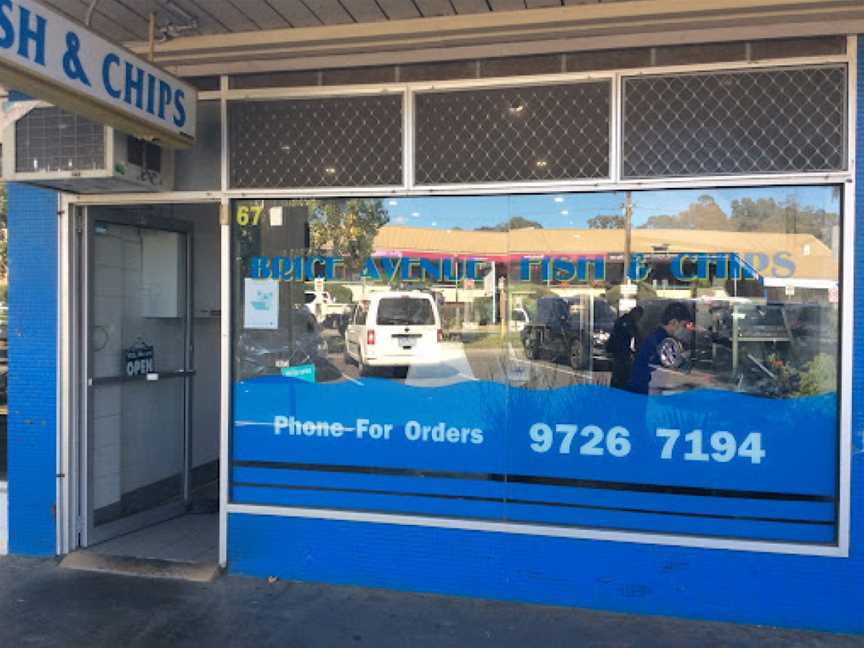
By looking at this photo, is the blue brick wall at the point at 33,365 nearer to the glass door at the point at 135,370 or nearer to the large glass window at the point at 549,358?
the glass door at the point at 135,370

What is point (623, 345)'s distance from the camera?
4539mm

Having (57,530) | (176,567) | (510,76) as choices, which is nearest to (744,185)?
(510,76)

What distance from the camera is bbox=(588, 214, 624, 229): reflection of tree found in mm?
4523

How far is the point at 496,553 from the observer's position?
4652 millimetres

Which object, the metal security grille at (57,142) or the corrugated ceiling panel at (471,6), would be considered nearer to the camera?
the corrugated ceiling panel at (471,6)

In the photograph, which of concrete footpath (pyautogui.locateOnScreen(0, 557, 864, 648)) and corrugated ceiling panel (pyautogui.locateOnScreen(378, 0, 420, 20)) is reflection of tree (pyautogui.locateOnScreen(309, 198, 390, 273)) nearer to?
corrugated ceiling panel (pyautogui.locateOnScreen(378, 0, 420, 20))

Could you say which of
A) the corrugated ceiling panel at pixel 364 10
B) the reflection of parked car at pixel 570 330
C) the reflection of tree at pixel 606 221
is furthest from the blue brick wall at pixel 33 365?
the reflection of tree at pixel 606 221

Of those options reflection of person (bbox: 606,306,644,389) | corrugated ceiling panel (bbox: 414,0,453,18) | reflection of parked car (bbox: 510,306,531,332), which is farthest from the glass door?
reflection of person (bbox: 606,306,644,389)

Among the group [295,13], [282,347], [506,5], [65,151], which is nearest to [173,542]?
[282,347]

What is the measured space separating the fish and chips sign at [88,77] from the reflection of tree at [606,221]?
2.56 m

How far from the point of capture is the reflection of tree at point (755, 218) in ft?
14.0

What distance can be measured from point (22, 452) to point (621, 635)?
14.0 feet

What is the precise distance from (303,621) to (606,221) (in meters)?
3.01

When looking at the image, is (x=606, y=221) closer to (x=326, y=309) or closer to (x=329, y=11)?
(x=326, y=309)
